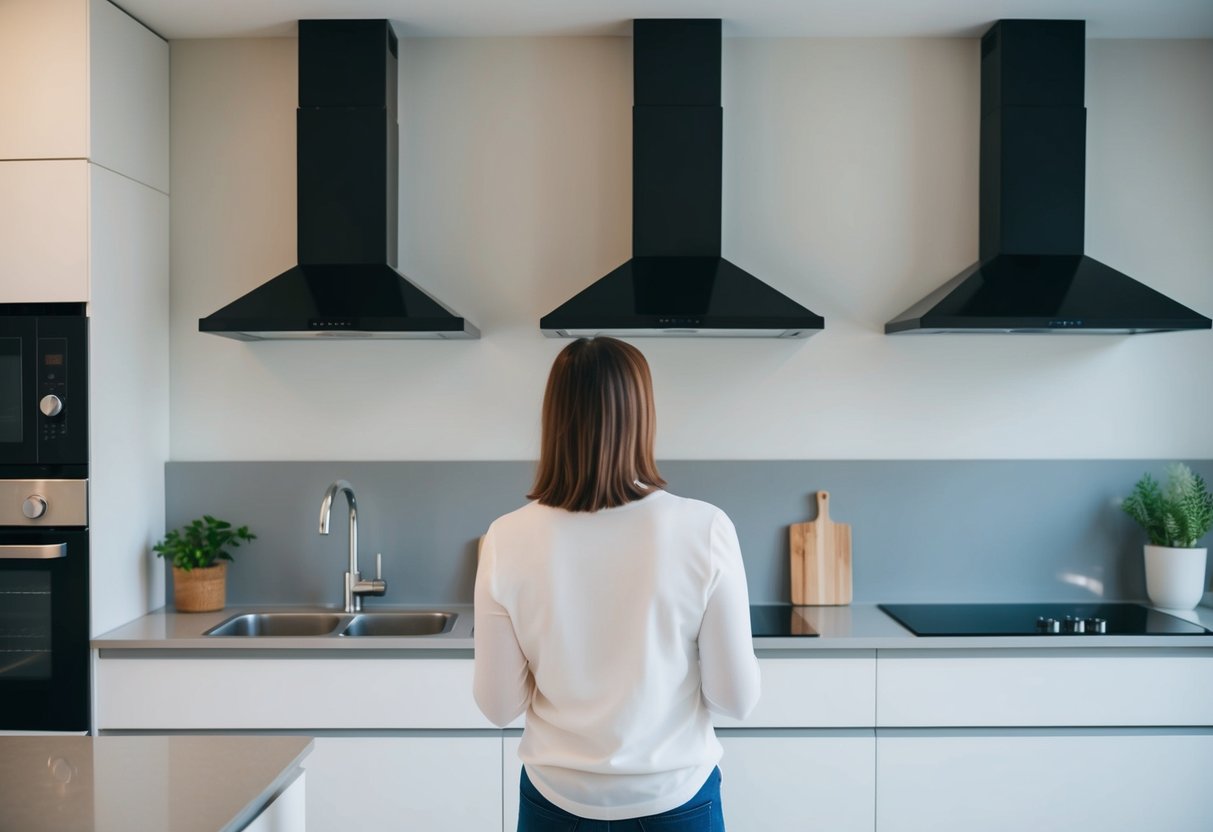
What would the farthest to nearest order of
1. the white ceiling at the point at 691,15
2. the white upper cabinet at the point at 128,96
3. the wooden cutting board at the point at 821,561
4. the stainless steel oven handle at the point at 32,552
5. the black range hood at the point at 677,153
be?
1. the wooden cutting board at the point at 821,561
2. the black range hood at the point at 677,153
3. the white ceiling at the point at 691,15
4. the white upper cabinet at the point at 128,96
5. the stainless steel oven handle at the point at 32,552

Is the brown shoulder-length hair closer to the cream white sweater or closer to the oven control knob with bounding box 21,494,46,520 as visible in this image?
the cream white sweater

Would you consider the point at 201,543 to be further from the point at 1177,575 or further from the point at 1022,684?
the point at 1177,575

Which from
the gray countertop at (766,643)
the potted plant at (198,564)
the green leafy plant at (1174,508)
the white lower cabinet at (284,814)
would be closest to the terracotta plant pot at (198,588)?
the potted plant at (198,564)

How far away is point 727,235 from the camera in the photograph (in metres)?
3.27

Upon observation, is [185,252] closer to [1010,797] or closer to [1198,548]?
[1010,797]

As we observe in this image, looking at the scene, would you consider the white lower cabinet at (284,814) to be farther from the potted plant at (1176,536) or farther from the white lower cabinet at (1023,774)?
the potted plant at (1176,536)

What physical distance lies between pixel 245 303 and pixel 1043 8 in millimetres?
2464

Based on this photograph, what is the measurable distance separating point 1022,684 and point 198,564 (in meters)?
2.40

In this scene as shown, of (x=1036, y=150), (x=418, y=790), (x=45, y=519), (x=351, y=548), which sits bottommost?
(x=418, y=790)

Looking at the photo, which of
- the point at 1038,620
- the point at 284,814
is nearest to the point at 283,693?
the point at 284,814

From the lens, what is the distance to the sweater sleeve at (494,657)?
1609 millimetres

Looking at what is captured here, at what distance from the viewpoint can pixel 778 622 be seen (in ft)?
9.69

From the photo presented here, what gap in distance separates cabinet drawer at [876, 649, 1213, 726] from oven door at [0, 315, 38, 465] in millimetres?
2374

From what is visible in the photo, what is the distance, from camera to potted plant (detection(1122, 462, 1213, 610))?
307 centimetres
